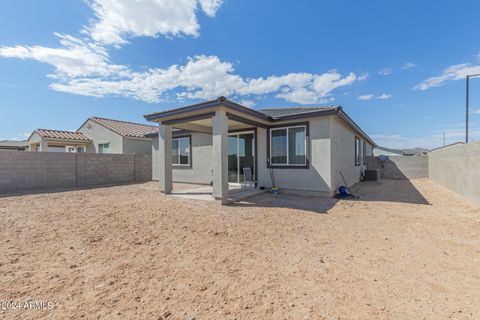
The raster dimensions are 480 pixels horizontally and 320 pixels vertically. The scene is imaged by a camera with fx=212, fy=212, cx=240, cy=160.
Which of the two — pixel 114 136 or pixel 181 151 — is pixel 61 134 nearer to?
pixel 114 136

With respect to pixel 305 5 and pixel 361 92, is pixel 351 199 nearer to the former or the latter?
pixel 305 5

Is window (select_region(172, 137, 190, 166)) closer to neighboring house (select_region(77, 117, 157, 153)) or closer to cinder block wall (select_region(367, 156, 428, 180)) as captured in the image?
neighboring house (select_region(77, 117, 157, 153))

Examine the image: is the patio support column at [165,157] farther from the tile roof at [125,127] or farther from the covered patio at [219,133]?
the tile roof at [125,127]

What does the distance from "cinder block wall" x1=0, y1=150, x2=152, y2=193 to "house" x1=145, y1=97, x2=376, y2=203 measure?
529 centimetres

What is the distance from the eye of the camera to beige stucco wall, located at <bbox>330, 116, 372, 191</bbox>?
8.03m

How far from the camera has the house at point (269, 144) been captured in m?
6.73

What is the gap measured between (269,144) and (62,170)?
10162 mm

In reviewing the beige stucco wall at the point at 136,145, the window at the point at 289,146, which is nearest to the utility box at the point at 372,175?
the window at the point at 289,146

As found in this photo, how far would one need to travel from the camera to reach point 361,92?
15422 mm

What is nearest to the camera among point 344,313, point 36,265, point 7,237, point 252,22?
point 344,313

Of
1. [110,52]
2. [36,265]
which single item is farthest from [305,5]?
[36,265]

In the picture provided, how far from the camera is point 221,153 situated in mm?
6586

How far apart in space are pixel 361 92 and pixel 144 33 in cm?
1439

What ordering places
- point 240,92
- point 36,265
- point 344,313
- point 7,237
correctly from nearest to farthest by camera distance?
1. point 344,313
2. point 36,265
3. point 7,237
4. point 240,92
